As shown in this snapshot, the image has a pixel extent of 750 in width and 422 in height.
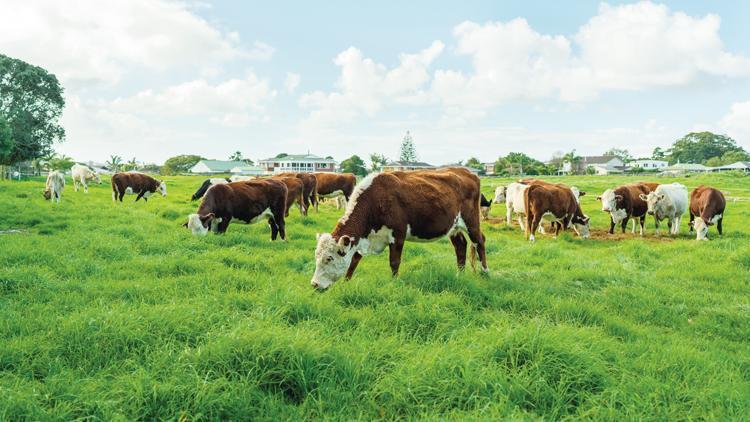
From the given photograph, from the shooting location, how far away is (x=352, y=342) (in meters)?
3.90

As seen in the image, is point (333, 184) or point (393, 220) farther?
point (333, 184)

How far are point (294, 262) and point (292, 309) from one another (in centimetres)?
314

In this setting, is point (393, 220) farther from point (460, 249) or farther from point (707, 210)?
point (707, 210)

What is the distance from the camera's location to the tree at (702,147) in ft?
403

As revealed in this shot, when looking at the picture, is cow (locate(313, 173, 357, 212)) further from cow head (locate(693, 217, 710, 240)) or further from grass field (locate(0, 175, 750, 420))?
cow head (locate(693, 217, 710, 240))

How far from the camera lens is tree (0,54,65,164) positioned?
35.8 metres

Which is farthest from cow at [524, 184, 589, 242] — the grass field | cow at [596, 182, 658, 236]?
the grass field

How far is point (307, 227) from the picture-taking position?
13484 millimetres

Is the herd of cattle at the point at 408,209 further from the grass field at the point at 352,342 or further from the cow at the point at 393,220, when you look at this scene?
the grass field at the point at 352,342

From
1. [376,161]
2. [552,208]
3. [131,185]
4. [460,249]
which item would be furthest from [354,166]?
[460,249]

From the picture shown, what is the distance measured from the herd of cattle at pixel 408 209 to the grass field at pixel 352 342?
21.2 inches

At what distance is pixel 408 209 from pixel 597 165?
134 metres

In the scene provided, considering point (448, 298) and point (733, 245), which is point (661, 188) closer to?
point (733, 245)

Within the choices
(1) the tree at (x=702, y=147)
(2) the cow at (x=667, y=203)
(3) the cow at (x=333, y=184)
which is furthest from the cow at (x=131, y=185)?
(1) the tree at (x=702, y=147)
